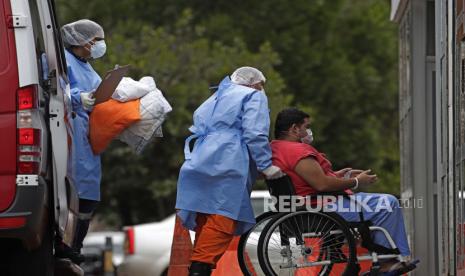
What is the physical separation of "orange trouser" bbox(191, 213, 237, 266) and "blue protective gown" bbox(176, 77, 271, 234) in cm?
6

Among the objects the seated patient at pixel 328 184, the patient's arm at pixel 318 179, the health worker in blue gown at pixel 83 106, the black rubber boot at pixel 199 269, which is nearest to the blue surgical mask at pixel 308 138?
the seated patient at pixel 328 184

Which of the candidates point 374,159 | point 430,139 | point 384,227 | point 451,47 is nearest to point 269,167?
point 384,227

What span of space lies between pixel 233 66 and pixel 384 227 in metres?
17.9

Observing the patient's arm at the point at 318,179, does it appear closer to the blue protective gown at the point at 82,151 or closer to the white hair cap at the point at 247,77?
the white hair cap at the point at 247,77

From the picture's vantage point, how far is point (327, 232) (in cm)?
880

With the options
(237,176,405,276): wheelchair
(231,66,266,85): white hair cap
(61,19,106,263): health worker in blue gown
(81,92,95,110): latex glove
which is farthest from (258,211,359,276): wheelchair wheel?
(81,92,95,110): latex glove

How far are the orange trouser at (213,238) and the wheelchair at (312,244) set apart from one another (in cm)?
23

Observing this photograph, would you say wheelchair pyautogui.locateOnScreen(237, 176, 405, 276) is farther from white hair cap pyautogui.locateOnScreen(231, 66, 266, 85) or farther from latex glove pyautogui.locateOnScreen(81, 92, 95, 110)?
latex glove pyautogui.locateOnScreen(81, 92, 95, 110)

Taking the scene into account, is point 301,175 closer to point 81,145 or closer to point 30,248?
point 81,145

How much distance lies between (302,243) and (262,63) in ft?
59.0

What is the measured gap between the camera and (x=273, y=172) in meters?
8.79

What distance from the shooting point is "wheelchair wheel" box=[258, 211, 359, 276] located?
28.8 feet

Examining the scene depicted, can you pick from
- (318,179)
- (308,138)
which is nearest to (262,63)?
(308,138)

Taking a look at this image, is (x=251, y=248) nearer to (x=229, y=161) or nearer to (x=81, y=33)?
(x=229, y=161)
